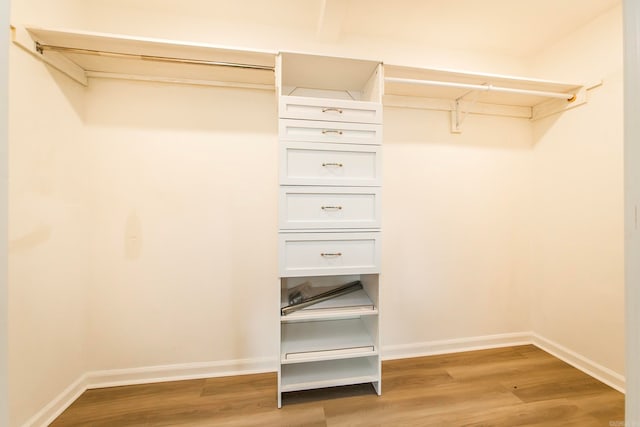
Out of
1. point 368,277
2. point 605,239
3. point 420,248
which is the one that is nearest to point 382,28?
point 420,248

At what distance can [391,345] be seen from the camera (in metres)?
1.89

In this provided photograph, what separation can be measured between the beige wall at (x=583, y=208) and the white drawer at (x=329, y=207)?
1621mm

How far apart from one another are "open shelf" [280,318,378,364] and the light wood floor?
0.31 m

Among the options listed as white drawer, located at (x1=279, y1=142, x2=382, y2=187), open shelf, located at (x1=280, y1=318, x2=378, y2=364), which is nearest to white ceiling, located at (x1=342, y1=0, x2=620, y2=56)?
white drawer, located at (x1=279, y1=142, x2=382, y2=187)

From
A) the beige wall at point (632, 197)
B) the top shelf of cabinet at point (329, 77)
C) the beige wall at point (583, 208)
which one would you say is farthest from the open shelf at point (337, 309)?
the beige wall at point (583, 208)

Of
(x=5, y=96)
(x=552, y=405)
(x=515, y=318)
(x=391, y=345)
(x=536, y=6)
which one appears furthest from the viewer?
(x=515, y=318)

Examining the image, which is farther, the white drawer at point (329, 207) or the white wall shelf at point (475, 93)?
the white wall shelf at point (475, 93)

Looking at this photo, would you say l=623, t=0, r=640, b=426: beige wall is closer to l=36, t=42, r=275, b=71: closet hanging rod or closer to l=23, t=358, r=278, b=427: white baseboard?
l=36, t=42, r=275, b=71: closet hanging rod

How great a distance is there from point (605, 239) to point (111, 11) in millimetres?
3656

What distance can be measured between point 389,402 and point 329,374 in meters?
0.40

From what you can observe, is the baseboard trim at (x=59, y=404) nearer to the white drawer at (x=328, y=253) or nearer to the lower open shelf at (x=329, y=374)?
the lower open shelf at (x=329, y=374)

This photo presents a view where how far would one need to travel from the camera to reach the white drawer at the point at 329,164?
Result: 4.36ft

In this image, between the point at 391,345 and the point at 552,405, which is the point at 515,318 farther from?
the point at 391,345

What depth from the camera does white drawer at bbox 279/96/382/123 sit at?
1322mm
